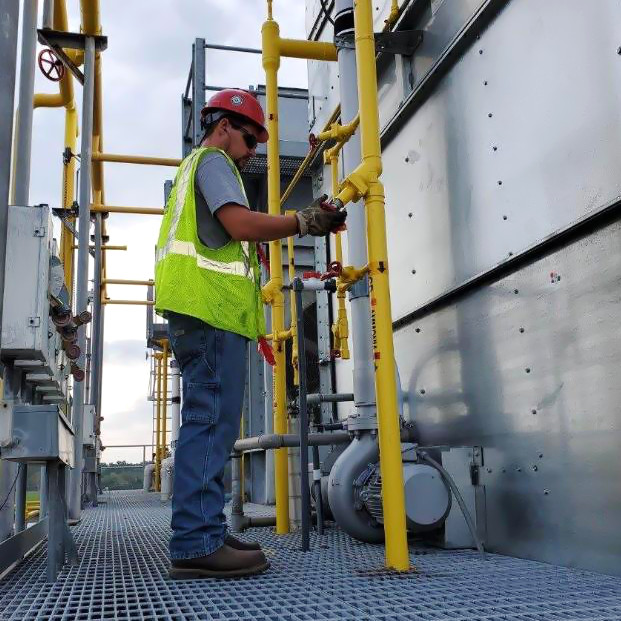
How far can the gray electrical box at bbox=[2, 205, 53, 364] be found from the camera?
6.63ft

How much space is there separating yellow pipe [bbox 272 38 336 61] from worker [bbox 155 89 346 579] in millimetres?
1596

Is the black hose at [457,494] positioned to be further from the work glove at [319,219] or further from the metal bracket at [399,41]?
the metal bracket at [399,41]

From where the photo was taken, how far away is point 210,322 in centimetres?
220

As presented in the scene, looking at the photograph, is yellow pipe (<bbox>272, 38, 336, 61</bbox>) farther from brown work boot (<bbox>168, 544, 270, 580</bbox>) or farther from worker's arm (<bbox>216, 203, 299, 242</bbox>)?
brown work boot (<bbox>168, 544, 270, 580</bbox>)

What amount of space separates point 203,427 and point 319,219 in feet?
2.57

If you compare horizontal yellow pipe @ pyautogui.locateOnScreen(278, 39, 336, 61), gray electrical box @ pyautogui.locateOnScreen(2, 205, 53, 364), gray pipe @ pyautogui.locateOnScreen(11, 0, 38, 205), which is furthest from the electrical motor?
horizontal yellow pipe @ pyautogui.locateOnScreen(278, 39, 336, 61)

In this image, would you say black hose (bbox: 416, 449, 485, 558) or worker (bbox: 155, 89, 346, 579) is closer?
worker (bbox: 155, 89, 346, 579)

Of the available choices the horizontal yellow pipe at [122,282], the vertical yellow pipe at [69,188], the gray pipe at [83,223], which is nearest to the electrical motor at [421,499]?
the gray pipe at [83,223]

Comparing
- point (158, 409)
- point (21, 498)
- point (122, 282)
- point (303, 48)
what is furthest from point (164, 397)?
point (303, 48)

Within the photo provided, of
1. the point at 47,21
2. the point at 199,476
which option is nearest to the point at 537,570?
the point at 199,476

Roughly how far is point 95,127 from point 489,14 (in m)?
5.29

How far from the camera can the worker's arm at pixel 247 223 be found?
222 centimetres

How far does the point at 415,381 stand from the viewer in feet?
10.9

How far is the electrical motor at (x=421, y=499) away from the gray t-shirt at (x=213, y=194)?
3.69 feet
